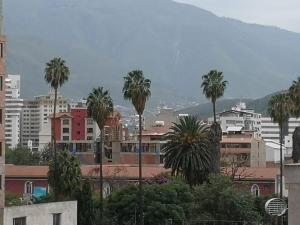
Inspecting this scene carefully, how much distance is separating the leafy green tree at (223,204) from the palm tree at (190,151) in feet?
35.1

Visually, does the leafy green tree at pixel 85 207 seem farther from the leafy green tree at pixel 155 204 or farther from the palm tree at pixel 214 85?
the palm tree at pixel 214 85

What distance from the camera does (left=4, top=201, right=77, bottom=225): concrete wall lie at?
47.2 meters

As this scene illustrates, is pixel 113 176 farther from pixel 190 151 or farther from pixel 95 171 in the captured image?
pixel 190 151

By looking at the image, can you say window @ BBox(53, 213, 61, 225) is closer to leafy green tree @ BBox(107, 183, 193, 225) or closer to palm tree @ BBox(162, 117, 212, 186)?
leafy green tree @ BBox(107, 183, 193, 225)

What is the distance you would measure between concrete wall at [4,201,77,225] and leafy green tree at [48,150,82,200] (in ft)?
65.1

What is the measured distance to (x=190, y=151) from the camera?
81750mm

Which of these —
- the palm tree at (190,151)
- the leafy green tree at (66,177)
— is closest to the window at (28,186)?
the palm tree at (190,151)

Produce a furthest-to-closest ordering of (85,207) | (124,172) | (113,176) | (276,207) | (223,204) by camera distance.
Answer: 1. (124,172)
2. (113,176)
3. (85,207)
4. (223,204)
5. (276,207)

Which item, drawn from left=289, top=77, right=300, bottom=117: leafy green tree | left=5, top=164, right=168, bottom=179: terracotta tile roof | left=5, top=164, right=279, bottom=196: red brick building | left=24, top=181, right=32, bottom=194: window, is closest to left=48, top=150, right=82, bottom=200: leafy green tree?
left=289, top=77, right=300, bottom=117: leafy green tree

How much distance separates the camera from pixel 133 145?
517ft

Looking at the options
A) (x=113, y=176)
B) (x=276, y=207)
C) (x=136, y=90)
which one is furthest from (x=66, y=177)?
(x=276, y=207)

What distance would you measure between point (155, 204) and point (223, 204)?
311 inches

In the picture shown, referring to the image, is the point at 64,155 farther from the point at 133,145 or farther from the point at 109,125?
the point at 109,125

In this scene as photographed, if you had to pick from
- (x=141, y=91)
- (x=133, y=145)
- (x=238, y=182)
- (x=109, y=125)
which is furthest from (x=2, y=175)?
(x=109, y=125)
